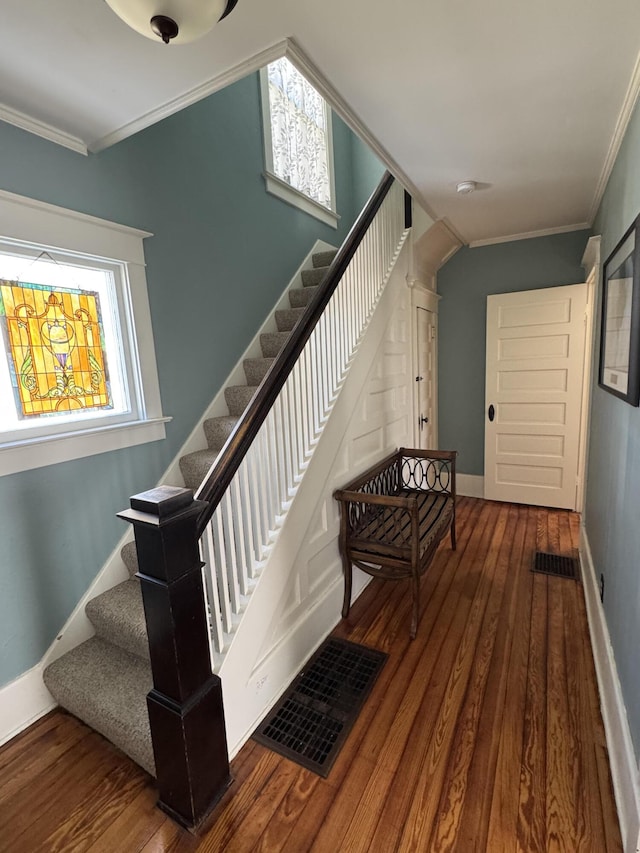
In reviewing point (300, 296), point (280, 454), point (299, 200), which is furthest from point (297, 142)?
point (280, 454)

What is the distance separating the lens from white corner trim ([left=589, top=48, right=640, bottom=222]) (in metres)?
1.61

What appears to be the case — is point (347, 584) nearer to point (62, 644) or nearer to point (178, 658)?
point (178, 658)

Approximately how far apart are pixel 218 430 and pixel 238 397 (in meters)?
0.30

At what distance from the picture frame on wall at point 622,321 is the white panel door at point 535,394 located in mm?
1463

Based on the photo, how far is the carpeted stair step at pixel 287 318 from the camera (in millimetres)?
3188

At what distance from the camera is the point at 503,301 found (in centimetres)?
391

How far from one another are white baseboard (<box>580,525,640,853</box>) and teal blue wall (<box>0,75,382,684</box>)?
2270 mm

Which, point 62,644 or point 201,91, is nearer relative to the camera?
point 201,91

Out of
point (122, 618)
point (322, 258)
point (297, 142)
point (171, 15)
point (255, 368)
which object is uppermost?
point (297, 142)

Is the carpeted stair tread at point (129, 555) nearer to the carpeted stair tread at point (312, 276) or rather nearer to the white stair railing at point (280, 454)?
Answer: the white stair railing at point (280, 454)

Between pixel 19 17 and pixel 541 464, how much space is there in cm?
436

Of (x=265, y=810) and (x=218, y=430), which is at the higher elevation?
(x=218, y=430)

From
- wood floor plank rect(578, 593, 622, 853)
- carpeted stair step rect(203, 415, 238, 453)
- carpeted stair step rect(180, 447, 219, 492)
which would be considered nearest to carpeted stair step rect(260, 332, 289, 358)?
carpeted stair step rect(203, 415, 238, 453)

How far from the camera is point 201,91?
155cm
